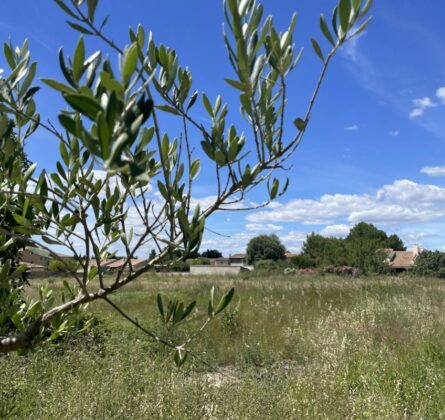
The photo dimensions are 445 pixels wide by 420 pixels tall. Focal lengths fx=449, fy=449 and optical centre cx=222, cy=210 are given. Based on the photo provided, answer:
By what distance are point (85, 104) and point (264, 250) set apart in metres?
69.1

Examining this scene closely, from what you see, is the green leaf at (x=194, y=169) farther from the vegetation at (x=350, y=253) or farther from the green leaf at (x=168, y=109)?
the vegetation at (x=350, y=253)

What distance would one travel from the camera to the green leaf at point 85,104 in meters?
0.59

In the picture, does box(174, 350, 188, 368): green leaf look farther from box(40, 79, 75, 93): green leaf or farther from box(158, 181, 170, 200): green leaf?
box(40, 79, 75, 93): green leaf

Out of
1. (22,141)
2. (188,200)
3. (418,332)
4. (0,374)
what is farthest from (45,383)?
(418,332)

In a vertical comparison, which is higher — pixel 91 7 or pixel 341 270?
pixel 341 270

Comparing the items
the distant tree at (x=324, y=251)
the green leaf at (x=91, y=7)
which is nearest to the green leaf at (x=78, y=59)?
the green leaf at (x=91, y=7)

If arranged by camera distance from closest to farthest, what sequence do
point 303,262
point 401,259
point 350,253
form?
point 350,253 → point 303,262 → point 401,259

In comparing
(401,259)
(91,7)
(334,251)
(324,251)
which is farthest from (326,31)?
(401,259)

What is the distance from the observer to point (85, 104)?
603 mm

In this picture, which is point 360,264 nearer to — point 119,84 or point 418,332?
point 418,332

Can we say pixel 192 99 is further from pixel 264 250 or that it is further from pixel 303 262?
pixel 264 250

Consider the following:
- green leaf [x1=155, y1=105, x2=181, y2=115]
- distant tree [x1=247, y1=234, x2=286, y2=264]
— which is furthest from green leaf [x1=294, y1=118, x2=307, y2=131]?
distant tree [x1=247, y1=234, x2=286, y2=264]

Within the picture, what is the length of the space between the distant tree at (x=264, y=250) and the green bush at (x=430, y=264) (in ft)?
87.5

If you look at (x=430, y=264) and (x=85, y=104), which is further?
(x=430, y=264)
